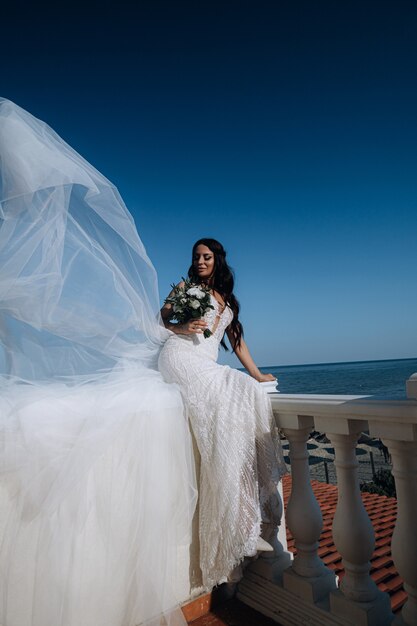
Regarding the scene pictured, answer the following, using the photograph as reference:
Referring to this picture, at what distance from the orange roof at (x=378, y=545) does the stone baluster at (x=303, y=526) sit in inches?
6.5

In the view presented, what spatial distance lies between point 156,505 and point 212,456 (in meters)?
0.36

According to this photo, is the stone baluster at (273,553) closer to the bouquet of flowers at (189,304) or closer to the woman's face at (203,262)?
the bouquet of flowers at (189,304)

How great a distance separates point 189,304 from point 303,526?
5.38 feet

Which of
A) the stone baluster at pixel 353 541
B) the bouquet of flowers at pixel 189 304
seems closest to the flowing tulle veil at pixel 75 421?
the stone baluster at pixel 353 541

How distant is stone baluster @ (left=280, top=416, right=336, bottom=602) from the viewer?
188cm

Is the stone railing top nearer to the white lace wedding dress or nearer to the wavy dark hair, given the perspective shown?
the white lace wedding dress

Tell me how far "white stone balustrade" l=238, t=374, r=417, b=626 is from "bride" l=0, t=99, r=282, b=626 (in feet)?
0.76

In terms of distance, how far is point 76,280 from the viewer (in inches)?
74.8

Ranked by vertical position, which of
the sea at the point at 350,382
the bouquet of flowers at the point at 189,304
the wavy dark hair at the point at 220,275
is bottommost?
the sea at the point at 350,382

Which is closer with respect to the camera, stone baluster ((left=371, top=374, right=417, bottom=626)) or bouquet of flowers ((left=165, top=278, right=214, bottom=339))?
stone baluster ((left=371, top=374, right=417, bottom=626))

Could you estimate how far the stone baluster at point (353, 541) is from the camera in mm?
1599

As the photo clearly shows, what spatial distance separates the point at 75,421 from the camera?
5.25ft

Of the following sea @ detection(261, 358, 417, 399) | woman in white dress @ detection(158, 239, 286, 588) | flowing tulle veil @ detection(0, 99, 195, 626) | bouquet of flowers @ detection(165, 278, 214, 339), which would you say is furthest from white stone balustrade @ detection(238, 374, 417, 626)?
sea @ detection(261, 358, 417, 399)

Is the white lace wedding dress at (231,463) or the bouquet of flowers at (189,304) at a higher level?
the bouquet of flowers at (189,304)
